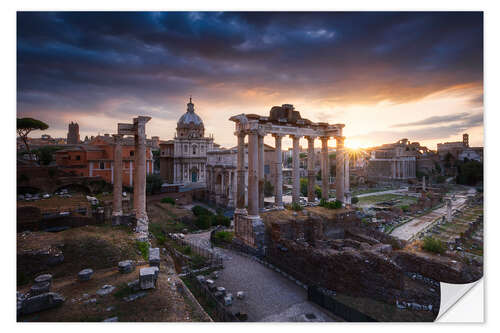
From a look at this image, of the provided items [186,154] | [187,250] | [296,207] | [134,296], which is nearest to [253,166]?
[296,207]

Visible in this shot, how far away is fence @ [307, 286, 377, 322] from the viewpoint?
7404 millimetres

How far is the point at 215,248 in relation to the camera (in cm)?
1442

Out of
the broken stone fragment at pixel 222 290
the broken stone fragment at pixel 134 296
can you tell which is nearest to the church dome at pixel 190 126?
the broken stone fragment at pixel 222 290

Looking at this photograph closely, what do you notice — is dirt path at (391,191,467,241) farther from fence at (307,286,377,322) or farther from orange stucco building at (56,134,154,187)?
orange stucco building at (56,134,154,187)

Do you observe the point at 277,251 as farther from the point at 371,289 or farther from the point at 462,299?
the point at 462,299

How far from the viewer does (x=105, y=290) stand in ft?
23.1

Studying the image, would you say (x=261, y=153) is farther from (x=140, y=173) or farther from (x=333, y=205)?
(x=140, y=173)

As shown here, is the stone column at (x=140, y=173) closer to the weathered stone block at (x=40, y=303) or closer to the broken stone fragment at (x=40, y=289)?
the broken stone fragment at (x=40, y=289)

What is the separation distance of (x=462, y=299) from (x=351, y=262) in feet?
10.3

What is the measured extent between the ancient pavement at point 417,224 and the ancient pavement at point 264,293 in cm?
1291

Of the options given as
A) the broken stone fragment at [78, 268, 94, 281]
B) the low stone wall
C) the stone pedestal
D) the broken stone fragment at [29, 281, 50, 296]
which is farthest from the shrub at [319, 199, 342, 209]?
the broken stone fragment at [29, 281, 50, 296]

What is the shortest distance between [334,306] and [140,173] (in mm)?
10673
